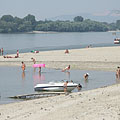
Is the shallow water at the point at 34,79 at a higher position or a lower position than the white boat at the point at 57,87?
lower

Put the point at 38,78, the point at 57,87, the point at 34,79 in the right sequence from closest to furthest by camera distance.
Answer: the point at 57,87, the point at 34,79, the point at 38,78

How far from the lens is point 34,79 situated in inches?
1651

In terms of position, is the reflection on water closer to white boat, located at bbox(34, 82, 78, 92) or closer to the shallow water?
the shallow water

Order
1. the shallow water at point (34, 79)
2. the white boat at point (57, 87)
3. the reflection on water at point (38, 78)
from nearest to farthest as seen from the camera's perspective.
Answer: the white boat at point (57, 87), the shallow water at point (34, 79), the reflection on water at point (38, 78)

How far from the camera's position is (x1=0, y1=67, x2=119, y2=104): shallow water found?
3488 cm

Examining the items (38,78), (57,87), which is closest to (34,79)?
(38,78)

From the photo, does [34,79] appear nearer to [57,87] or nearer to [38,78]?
[38,78]

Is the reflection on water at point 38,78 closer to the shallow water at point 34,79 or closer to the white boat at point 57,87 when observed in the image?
the shallow water at point 34,79

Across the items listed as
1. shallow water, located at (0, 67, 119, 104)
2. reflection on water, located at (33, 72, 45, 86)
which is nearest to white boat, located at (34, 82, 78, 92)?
shallow water, located at (0, 67, 119, 104)

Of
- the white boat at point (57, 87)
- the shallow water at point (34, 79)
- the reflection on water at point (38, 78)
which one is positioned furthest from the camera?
the reflection on water at point (38, 78)

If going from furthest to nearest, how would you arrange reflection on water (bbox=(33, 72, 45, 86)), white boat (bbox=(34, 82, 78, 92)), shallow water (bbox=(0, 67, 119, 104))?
reflection on water (bbox=(33, 72, 45, 86)) < shallow water (bbox=(0, 67, 119, 104)) < white boat (bbox=(34, 82, 78, 92))

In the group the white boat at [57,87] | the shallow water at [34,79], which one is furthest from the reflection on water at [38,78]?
the white boat at [57,87]

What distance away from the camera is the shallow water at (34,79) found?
34875 mm

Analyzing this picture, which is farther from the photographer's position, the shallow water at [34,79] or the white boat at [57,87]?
the shallow water at [34,79]
